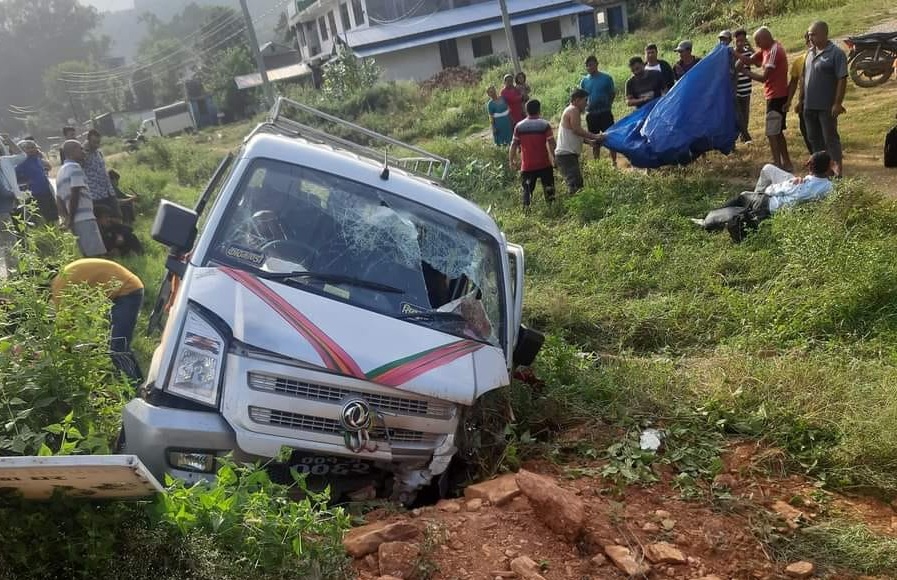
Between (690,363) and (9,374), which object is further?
(690,363)

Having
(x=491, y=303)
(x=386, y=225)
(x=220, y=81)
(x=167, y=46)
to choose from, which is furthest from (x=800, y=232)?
(x=167, y=46)

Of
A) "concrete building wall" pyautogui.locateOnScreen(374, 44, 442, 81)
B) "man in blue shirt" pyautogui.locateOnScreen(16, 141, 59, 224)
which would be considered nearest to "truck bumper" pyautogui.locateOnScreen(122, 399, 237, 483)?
"man in blue shirt" pyautogui.locateOnScreen(16, 141, 59, 224)

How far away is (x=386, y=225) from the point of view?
447cm

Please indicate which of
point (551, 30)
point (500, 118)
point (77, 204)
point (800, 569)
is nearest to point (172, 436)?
point (800, 569)

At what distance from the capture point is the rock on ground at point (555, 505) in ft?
11.6

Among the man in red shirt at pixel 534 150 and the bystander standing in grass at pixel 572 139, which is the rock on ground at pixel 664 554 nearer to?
the man in red shirt at pixel 534 150

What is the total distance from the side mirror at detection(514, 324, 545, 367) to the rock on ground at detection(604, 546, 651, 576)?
1.74m

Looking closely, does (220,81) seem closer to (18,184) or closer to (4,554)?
(18,184)

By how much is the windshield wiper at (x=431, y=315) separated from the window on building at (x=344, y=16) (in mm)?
39480

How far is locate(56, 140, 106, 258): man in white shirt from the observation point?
812 centimetres

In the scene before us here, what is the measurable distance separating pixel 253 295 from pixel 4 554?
1.68m

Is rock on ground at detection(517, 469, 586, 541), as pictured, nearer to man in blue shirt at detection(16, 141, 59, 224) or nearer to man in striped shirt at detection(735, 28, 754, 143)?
man in striped shirt at detection(735, 28, 754, 143)

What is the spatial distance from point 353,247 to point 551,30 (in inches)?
1423

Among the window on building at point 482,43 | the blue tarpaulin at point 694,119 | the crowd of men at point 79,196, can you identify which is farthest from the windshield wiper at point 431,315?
the window on building at point 482,43
